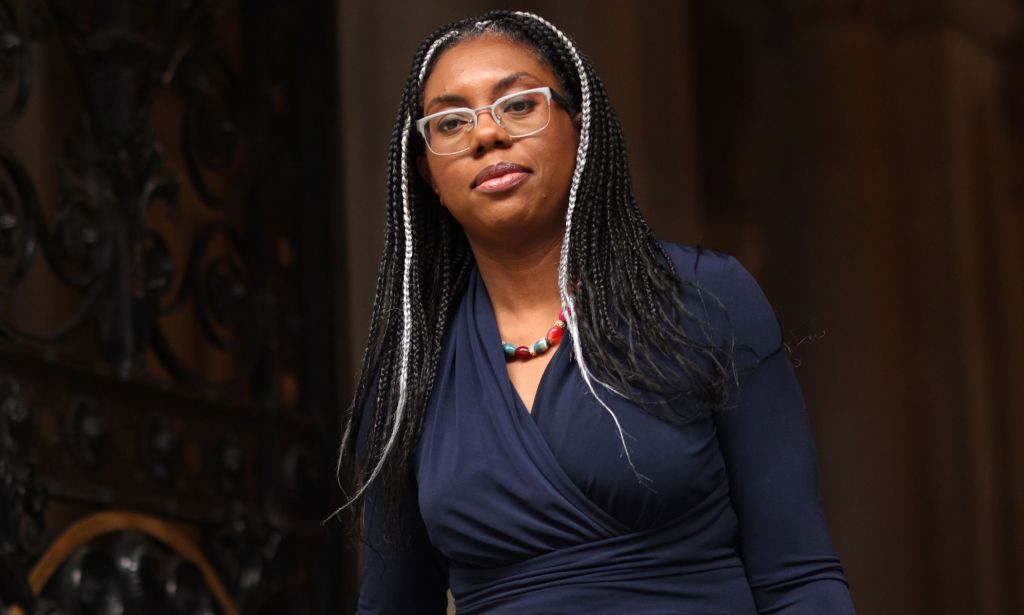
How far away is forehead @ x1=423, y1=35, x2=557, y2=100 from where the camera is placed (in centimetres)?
234

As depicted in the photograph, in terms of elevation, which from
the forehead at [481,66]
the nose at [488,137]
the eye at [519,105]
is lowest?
the nose at [488,137]

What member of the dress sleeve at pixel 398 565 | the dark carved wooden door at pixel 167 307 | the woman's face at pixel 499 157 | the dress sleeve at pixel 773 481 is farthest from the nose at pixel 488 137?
the dark carved wooden door at pixel 167 307

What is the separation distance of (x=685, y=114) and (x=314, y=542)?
2624 millimetres

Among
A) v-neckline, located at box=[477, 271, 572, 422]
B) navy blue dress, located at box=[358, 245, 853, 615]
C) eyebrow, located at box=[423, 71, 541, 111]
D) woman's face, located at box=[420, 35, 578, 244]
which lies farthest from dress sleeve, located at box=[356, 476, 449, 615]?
eyebrow, located at box=[423, 71, 541, 111]

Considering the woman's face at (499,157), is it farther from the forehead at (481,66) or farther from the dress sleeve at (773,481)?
the dress sleeve at (773,481)

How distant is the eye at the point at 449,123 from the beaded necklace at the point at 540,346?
0.86 feet

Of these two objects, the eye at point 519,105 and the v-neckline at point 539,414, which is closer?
the v-neckline at point 539,414

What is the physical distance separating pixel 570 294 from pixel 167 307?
9.40 feet

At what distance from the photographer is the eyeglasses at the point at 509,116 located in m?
2.32

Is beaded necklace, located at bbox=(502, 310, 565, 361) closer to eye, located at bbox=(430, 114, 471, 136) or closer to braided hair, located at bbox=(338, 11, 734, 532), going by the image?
braided hair, located at bbox=(338, 11, 734, 532)

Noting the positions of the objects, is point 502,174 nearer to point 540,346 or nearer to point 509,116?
point 509,116

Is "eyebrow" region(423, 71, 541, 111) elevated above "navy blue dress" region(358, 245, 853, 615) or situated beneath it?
elevated above

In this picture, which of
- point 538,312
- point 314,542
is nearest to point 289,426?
point 314,542

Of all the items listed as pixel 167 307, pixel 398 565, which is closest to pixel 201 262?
pixel 167 307
